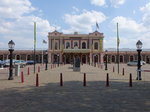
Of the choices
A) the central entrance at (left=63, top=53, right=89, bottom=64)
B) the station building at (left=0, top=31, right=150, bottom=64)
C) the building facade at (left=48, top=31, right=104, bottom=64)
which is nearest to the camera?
the station building at (left=0, top=31, right=150, bottom=64)

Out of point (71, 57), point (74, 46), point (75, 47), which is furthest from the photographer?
point (74, 46)

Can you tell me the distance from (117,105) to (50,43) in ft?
221

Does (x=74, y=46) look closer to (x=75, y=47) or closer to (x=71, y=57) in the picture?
(x=75, y=47)

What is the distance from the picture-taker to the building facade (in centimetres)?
7356

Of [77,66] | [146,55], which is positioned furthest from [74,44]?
[77,66]

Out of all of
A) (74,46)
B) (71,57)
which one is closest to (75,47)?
(74,46)

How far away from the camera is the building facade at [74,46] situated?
73562mm

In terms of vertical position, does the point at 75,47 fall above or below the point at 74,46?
below

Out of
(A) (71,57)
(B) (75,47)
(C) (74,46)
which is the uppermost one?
(C) (74,46)

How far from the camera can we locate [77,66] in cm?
2822

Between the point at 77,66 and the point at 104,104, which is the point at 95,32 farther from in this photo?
the point at 104,104

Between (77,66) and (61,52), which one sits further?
(61,52)

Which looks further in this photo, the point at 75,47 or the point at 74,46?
the point at 74,46

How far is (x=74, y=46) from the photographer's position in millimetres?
75438
